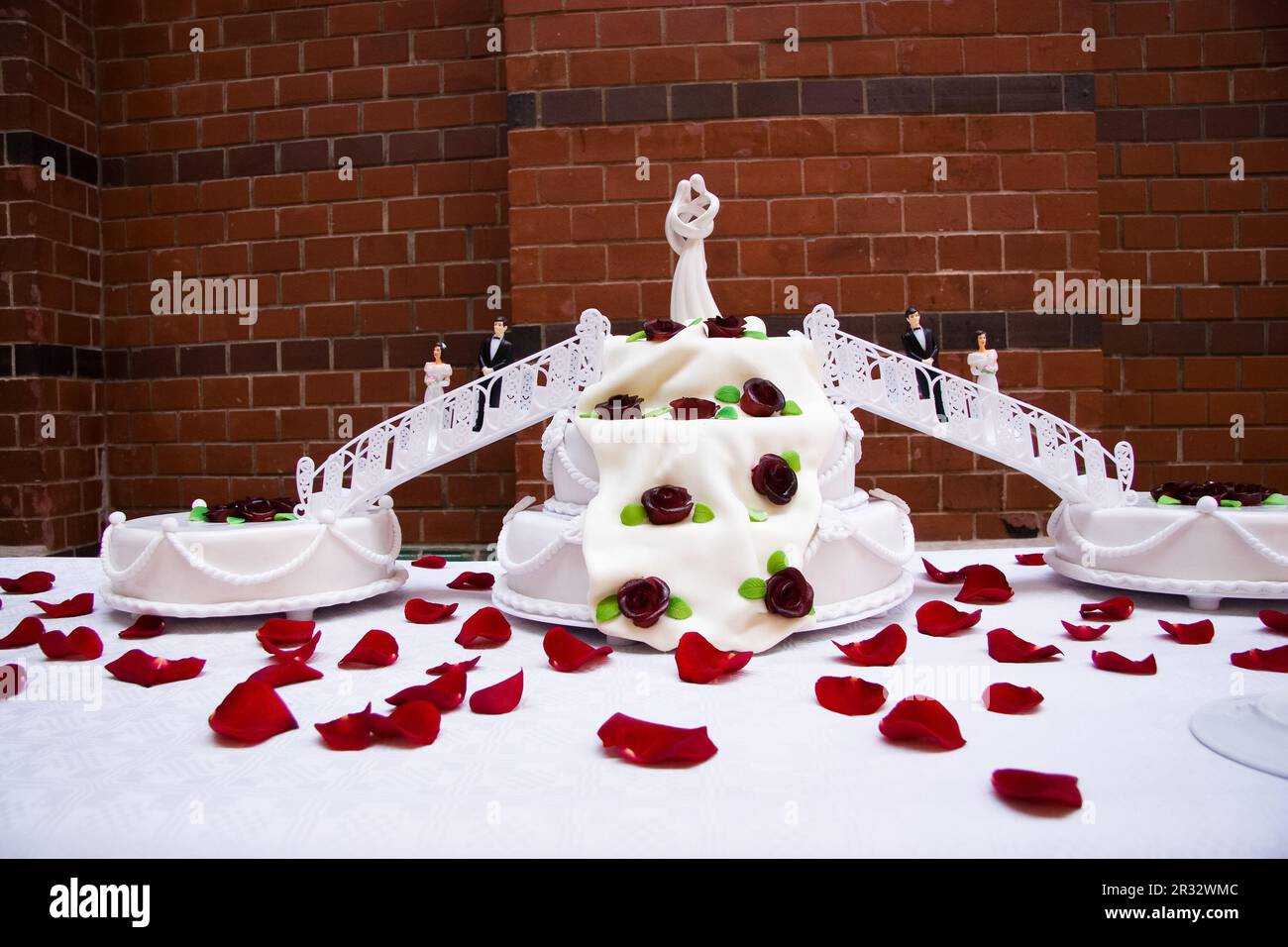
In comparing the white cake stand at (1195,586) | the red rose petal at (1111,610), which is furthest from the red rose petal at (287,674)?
the white cake stand at (1195,586)

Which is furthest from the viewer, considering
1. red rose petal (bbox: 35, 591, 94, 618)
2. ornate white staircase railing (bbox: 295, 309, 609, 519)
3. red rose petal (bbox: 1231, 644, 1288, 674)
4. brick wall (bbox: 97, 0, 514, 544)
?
brick wall (bbox: 97, 0, 514, 544)

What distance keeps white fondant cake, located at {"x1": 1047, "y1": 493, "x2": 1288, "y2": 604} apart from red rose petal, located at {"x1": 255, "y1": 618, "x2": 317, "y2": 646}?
2379 mm

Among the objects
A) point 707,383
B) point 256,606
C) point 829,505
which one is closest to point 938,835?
point 829,505

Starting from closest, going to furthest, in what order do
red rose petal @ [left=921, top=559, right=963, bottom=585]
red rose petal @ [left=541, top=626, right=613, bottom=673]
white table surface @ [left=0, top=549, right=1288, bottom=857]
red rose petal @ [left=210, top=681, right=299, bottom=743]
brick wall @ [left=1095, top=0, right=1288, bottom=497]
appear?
1. white table surface @ [left=0, top=549, right=1288, bottom=857]
2. red rose petal @ [left=210, top=681, right=299, bottom=743]
3. red rose petal @ [left=541, top=626, right=613, bottom=673]
4. red rose petal @ [left=921, top=559, right=963, bottom=585]
5. brick wall @ [left=1095, top=0, right=1288, bottom=497]

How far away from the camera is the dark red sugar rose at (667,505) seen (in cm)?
221

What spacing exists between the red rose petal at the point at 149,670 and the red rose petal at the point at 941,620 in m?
1.87

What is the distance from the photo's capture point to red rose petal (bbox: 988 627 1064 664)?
6.64ft

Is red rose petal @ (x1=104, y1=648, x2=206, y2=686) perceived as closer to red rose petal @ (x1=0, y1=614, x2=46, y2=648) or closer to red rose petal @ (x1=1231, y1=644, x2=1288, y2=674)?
red rose petal @ (x1=0, y1=614, x2=46, y2=648)

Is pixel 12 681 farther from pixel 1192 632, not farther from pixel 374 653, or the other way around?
pixel 1192 632

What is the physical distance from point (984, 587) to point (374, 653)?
1955 mm

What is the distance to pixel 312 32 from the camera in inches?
217

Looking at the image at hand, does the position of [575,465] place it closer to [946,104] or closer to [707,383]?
[707,383]

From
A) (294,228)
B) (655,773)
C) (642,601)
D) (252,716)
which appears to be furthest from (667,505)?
(294,228)

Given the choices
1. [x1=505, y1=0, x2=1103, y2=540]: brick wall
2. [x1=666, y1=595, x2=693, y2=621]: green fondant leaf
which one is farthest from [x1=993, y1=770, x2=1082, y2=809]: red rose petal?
[x1=505, y1=0, x2=1103, y2=540]: brick wall
